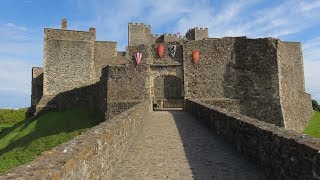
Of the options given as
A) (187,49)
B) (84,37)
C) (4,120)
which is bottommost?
(4,120)

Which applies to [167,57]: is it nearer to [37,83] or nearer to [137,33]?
[37,83]

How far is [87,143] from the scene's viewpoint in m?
5.93

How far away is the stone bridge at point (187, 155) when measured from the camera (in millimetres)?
4953

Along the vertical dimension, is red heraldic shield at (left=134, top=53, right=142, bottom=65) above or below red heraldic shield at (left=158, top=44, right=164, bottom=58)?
below

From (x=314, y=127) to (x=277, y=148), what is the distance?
26.2m

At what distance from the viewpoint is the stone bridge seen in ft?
16.3

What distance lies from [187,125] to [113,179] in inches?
351

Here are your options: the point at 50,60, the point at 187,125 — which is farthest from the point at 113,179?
the point at 50,60

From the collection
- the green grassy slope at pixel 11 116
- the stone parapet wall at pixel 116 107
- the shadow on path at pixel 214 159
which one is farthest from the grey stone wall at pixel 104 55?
the shadow on path at pixel 214 159

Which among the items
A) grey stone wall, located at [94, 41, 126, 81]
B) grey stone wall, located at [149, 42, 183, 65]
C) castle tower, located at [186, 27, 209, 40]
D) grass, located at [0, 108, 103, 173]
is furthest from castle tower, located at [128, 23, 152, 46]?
grey stone wall, located at [149, 42, 183, 65]

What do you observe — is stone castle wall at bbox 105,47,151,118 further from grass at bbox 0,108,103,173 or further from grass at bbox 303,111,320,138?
grass at bbox 303,111,320,138

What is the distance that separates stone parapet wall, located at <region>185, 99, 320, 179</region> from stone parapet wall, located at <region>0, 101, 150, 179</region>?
2.95 meters

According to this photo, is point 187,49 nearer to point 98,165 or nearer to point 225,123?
point 225,123

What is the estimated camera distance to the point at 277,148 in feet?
20.9
